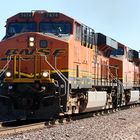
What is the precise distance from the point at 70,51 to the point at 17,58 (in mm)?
1944

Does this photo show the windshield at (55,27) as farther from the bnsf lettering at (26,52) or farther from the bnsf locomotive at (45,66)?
the bnsf lettering at (26,52)

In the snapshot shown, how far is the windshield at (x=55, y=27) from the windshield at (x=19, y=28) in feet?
1.26

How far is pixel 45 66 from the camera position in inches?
600

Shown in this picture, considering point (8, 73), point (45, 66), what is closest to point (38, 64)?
point (45, 66)

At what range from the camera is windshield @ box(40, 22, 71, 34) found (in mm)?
16109

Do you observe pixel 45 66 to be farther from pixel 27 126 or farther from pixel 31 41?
pixel 27 126

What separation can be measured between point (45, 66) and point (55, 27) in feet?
5.92

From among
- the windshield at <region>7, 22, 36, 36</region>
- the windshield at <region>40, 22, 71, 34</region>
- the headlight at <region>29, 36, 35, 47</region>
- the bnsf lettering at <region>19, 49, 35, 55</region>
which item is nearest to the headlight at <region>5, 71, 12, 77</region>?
the bnsf lettering at <region>19, 49, 35, 55</region>

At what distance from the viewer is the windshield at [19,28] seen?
639 inches

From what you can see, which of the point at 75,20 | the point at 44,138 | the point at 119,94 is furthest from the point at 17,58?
the point at 119,94

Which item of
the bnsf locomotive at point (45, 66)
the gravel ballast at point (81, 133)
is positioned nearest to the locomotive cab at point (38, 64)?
the bnsf locomotive at point (45, 66)

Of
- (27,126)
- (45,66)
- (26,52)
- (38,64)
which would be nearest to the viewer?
(27,126)

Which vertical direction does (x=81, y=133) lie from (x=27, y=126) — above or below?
below

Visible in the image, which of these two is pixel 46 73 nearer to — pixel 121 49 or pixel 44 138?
pixel 44 138
